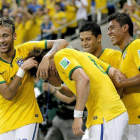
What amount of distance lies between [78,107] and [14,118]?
1166mm

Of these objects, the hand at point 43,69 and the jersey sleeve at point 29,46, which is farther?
the jersey sleeve at point 29,46

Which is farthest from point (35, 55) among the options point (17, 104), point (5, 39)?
point (17, 104)

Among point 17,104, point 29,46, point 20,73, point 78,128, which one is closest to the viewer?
point 78,128

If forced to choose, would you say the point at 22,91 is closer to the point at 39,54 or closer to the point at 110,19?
the point at 39,54

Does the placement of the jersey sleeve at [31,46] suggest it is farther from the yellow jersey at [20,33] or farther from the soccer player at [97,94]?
the yellow jersey at [20,33]

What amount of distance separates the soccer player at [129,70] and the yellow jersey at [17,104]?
115 centimetres

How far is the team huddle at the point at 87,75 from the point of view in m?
3.71

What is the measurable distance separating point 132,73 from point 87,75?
896 millimetres

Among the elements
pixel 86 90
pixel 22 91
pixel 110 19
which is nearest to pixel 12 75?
pixel 22 91

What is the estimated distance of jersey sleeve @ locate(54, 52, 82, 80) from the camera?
361 centimetres

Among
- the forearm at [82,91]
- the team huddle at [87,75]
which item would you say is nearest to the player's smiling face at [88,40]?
the team huddle at [87,75]

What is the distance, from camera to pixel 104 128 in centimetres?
368

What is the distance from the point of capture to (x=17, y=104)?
439 cm

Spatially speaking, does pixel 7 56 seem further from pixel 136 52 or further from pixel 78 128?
pixel 136 52
